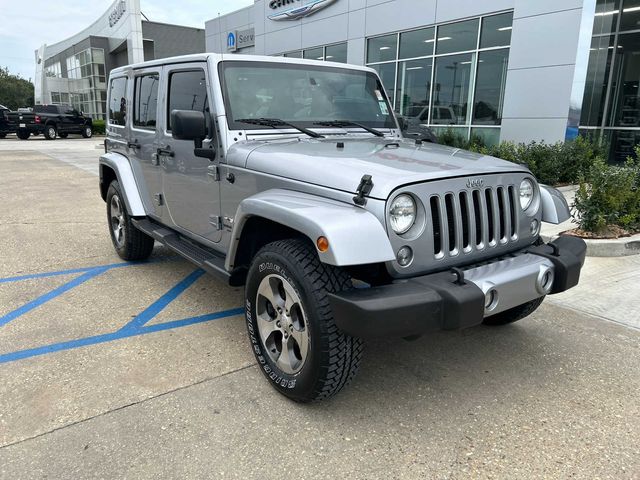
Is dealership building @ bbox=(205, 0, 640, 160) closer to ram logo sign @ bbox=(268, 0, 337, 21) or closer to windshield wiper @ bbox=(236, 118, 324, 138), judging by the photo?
ram logo sign @ bbox=(268, 0, 337, 21)

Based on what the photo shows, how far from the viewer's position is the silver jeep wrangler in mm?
2375

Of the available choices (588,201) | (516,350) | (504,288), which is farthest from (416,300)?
(588,201)

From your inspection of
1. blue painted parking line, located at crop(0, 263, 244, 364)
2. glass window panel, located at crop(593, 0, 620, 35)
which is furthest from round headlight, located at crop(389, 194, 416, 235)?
glass window panel, located at crop(593, 0, 620, 35)

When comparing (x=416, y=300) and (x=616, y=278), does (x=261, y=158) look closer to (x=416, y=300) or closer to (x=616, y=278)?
(x=416, y=300)

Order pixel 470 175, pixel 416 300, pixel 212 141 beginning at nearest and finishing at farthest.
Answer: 1. pixel 416 300
2. pixel 470 175
3. pixel 212 141

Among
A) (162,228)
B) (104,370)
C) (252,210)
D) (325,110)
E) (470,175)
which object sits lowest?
(104,370)

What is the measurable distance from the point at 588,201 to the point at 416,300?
14.9 feet

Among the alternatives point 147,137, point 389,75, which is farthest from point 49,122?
point 147,137

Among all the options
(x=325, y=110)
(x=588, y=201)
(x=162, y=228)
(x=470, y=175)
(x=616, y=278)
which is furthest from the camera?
(x=588, y=201)

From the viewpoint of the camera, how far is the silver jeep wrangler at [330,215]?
2375 mm

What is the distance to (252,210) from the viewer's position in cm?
284

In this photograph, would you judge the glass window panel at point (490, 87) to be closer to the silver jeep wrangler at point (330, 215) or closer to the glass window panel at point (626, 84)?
the glass window panel at point (626, 84)

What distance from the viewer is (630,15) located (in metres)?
11.0

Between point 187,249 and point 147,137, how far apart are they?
4.16 ft
